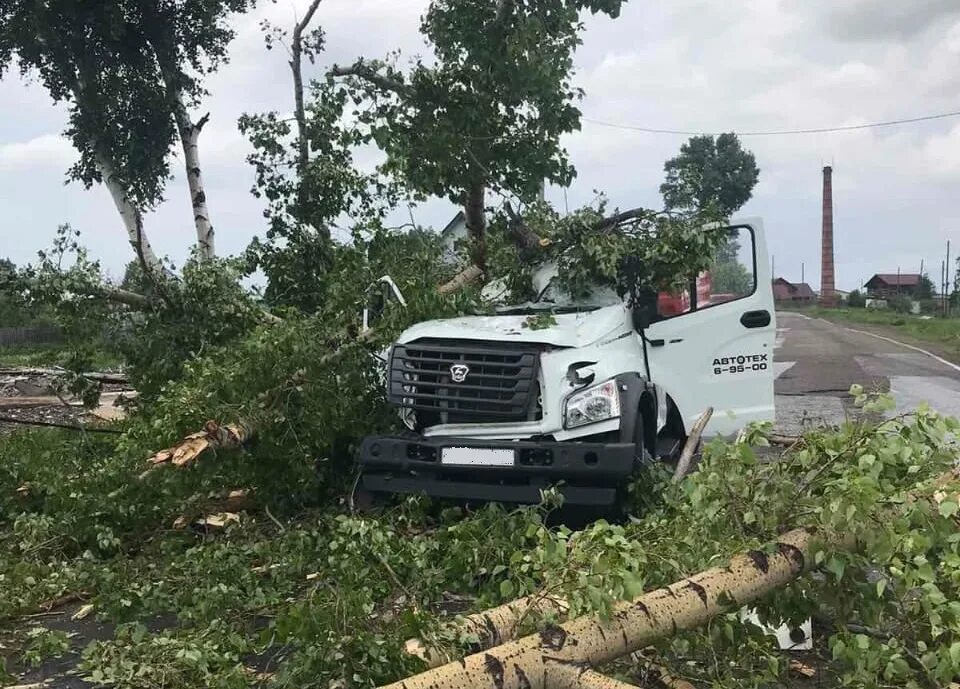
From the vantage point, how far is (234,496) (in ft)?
20.9

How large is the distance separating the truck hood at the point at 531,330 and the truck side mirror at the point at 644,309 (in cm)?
7

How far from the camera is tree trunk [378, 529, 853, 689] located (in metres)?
2.57

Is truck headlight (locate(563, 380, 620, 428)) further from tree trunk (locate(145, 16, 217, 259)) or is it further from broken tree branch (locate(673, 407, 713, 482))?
tree trunk (locate(145, 16, 217, 259))

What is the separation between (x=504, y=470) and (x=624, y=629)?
2.33m

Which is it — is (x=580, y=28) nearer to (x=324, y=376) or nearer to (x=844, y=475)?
(x=324, y=376)

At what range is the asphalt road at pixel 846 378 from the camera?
11.4 metres

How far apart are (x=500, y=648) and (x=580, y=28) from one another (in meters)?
8.35

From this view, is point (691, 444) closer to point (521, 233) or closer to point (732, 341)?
point (732, 341)

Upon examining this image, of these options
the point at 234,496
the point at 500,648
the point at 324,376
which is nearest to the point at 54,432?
the point at 234,496

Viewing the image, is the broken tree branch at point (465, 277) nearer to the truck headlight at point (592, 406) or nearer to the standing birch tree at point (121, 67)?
the truck headlight at point (592, 406)

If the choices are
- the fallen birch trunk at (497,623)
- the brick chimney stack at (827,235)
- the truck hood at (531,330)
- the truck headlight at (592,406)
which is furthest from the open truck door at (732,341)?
the brick chimney stack at (827,235)

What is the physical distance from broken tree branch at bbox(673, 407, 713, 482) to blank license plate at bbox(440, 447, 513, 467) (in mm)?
1194

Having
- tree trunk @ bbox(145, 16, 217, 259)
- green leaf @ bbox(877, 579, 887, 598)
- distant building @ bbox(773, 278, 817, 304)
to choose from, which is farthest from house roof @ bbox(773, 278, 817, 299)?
green leaf @ bbox(877, 579, 887, 598)

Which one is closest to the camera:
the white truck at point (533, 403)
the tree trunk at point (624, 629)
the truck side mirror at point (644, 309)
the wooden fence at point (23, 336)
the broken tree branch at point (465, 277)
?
the tree trunk at point (624, 629)
